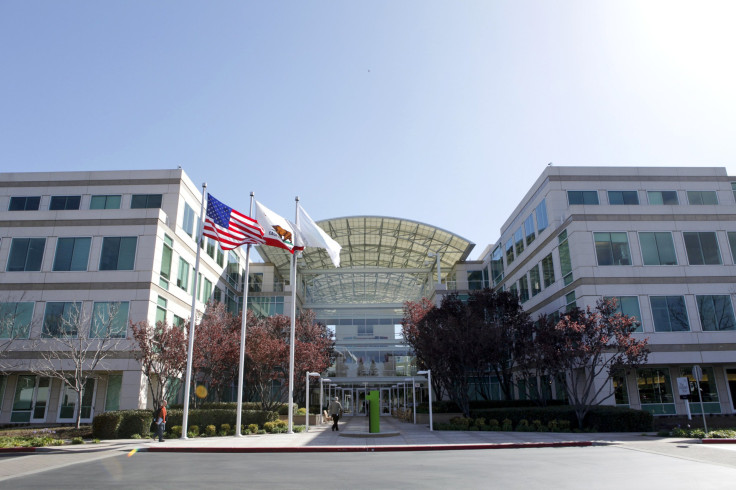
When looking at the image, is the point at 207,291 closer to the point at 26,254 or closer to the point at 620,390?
the point at 26,254

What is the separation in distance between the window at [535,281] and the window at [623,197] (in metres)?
6.63

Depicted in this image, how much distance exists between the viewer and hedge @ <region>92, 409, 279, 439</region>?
21.3m

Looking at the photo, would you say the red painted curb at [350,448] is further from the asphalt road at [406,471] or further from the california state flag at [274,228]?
the california state flag at [274,228]

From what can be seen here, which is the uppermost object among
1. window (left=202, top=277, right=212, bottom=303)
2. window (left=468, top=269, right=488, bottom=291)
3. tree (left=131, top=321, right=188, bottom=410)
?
window (left=468, top=269, right=488, bottom=291)

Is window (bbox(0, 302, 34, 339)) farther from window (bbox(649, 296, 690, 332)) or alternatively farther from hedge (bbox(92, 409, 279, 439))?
window (bbox(649, 296, 690, 332))

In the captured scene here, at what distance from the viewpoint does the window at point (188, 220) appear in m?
35.3

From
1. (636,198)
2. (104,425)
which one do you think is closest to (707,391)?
(636,198)

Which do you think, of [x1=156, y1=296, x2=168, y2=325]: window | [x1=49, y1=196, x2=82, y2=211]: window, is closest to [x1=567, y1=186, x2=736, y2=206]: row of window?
[x1=156, y1=296, x2=168, y2=325]: window

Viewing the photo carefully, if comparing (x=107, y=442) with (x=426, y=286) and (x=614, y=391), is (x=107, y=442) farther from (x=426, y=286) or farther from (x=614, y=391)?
(x=426, y=286)

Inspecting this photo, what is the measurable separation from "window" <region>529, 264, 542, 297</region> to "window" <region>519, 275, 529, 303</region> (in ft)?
3.40

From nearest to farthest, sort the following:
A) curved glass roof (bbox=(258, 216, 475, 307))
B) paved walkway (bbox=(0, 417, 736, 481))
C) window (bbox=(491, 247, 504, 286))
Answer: paved walkway (bbox=(0, 417, 736, 481))
window (bbox=(491, 247, 504, 286))
curved glass roof (bbox=(258, 216, 475, 307))

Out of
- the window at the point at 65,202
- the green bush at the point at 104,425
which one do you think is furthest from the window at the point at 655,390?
the window at the point at 65,202

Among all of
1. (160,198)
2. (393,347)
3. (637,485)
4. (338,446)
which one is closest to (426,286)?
(393,347)

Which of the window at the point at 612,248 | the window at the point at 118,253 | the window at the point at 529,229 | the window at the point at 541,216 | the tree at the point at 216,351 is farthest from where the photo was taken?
the window at the point at 529,229
